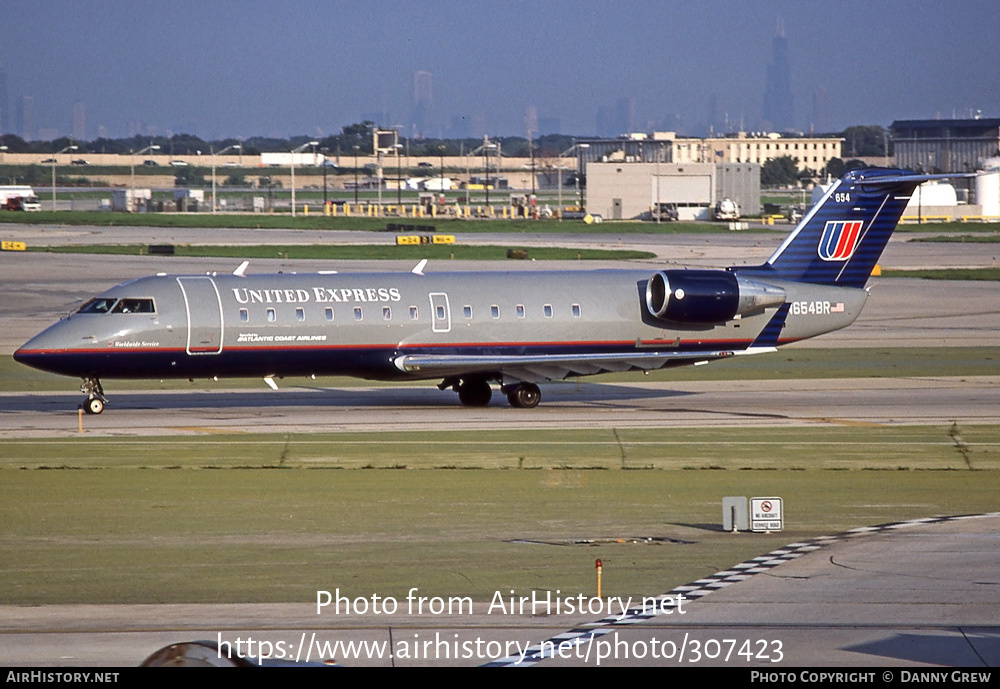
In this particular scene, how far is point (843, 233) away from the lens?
120ft

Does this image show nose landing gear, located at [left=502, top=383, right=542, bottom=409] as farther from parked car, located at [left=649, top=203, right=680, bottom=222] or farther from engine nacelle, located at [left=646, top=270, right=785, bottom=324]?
parked car, located at [left=649, top=203, right=680, bottom=222]

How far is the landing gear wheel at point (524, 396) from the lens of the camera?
116ft

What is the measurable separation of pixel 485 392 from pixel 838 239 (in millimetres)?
10988

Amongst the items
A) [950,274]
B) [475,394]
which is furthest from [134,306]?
[950,274]

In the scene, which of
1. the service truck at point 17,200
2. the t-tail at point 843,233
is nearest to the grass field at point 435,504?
the t-tail at point 843,233

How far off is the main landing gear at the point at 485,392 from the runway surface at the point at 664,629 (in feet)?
58.2

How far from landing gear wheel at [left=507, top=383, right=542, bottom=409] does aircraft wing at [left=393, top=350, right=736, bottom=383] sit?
0.68 m

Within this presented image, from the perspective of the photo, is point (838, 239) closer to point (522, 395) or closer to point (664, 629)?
point (522, 395)

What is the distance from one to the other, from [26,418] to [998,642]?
2608cm

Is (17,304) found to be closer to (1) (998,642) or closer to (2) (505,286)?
(2) (505,286)

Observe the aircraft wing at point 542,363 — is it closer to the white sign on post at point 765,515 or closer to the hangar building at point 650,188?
the white sign on post at point 765,515

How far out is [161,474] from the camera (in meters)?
25.8

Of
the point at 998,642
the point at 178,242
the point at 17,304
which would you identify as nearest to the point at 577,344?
the point at 998,642

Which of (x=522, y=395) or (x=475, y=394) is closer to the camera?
(x=522, y=395)
